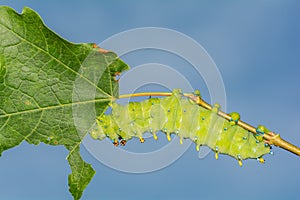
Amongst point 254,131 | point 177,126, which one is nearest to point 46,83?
point 177,126

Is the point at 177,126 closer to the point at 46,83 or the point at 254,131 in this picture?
the point at 254,131

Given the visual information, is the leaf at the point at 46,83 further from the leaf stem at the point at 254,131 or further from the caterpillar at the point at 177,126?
the leaf stem at the point at 254,131

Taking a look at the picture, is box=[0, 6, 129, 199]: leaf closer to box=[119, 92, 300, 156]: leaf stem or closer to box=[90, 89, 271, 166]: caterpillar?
box=[90, 89, 271, 166]: caterpillar

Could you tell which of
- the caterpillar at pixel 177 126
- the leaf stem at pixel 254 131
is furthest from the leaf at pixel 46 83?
the leaf stem at pixel 254 131

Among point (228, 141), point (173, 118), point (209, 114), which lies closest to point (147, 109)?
point (173, 118)

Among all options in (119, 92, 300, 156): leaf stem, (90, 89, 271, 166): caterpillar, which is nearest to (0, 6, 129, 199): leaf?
(90, 89, 271, 166): caterpillar
